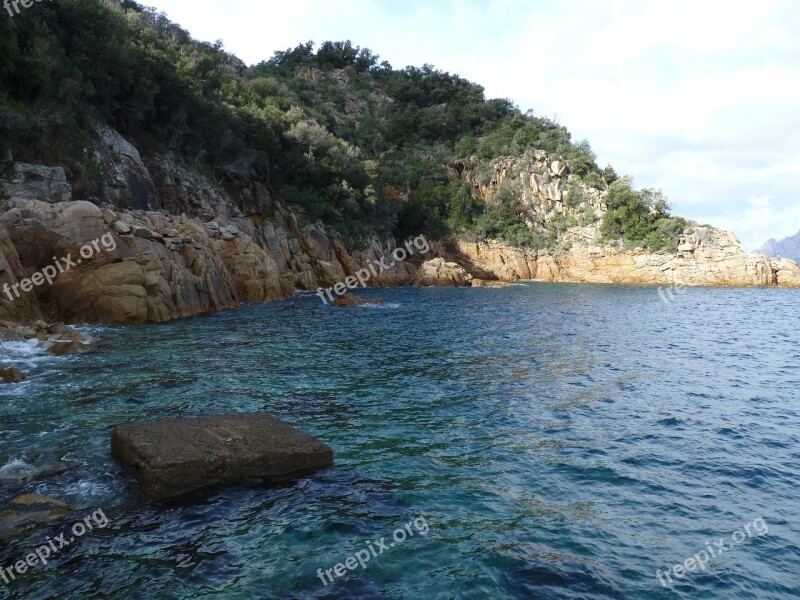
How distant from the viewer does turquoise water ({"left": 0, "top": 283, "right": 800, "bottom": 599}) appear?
18.6 ft

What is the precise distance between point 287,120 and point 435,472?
52.4 m

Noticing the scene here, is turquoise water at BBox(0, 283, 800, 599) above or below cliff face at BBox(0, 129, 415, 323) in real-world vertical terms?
below

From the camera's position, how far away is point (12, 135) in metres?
24.4

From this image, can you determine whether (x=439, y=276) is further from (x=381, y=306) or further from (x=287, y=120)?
(x=381, y=306)

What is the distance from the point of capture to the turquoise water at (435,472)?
5.67 metres

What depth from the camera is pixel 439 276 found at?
5788cm

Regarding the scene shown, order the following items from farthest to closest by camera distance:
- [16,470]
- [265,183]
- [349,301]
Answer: [265,183] < [349,301] < [16,470]

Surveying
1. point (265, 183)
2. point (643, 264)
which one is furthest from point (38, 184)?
point (643, 264)

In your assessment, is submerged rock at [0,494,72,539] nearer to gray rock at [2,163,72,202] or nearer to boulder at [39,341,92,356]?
boulder at [39,341,92,356]

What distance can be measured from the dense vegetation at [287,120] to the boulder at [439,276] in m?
8.37

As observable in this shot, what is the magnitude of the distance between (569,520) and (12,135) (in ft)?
95.8

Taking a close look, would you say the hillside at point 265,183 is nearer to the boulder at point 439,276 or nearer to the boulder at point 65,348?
the boulder at point 439,276

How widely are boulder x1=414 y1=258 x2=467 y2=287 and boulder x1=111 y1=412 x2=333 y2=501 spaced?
48900 mm

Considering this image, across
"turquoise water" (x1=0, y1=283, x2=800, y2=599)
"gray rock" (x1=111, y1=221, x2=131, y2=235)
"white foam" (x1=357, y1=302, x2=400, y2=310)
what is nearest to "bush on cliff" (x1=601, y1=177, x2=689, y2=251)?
"white foam" (x1=357, y1=302, x2=400, y2=310)
